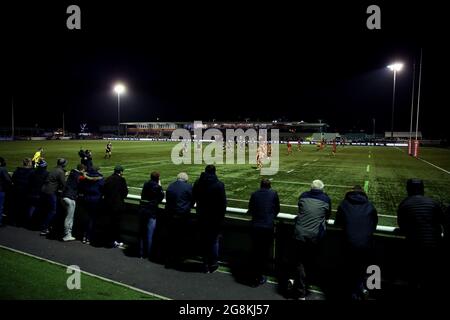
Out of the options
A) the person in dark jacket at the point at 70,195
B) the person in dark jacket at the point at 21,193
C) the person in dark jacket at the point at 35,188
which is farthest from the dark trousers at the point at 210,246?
the person in dark jacket at the point at 21,193

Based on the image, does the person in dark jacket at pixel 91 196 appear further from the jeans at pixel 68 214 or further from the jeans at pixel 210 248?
the jeans at pixel 210 248

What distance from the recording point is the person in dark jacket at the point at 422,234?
5.19 meters

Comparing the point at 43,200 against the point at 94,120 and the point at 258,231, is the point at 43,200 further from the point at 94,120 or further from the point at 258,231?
the point at 94,120

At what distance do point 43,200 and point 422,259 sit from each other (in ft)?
29.1

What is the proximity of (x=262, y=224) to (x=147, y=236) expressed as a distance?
108 inches

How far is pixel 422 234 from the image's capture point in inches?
204

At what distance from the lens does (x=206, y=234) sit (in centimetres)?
684

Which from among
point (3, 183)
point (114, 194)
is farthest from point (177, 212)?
point (3, 183)

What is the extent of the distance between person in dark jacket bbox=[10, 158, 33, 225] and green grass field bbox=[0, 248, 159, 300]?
10.7 ft

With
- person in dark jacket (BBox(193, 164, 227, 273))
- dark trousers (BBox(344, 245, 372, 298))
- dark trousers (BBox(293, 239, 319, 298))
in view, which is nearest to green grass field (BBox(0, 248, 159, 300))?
person in dark jacket (BBox(193, 164, 227, 273))

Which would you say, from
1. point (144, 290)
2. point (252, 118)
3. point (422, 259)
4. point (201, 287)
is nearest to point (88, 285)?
point (144, 290)

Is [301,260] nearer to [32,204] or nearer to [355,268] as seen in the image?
[355,268]

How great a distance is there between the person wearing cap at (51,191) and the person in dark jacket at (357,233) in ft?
23.1

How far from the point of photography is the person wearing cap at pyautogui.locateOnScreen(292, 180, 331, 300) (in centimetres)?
571
